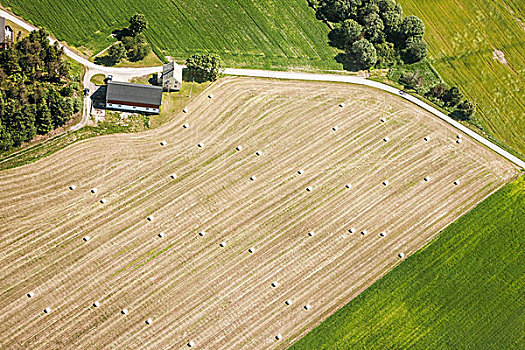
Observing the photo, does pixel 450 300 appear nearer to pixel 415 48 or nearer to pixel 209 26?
pixel 415 48

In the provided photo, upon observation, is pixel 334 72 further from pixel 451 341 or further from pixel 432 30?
pixel 451 341

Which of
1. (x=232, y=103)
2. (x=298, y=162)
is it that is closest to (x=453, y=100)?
(x=298, y=162)

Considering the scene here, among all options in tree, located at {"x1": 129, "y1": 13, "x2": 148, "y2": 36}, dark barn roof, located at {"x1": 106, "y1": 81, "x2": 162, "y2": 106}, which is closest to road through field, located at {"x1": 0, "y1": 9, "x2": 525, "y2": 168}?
dark barn roof, located at {"x1": 106, "y1": 81, "x2": 162, "y2": 106}

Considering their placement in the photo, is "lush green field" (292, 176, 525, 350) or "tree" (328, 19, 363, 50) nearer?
"lush green field" (292, 176, 525, 350)

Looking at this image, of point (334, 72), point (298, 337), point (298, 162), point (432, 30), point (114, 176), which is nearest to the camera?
point (298, 337)

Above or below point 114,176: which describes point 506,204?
below

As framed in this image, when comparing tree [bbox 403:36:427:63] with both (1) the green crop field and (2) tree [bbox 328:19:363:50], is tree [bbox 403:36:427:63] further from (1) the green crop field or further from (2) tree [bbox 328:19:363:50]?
(1) the green crop field

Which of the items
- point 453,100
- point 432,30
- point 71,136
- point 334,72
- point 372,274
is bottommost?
point 372,274

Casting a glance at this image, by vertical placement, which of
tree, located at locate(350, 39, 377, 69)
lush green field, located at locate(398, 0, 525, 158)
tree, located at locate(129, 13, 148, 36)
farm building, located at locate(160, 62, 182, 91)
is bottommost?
lush green field, located at locate(398, 0, 525, 158)
